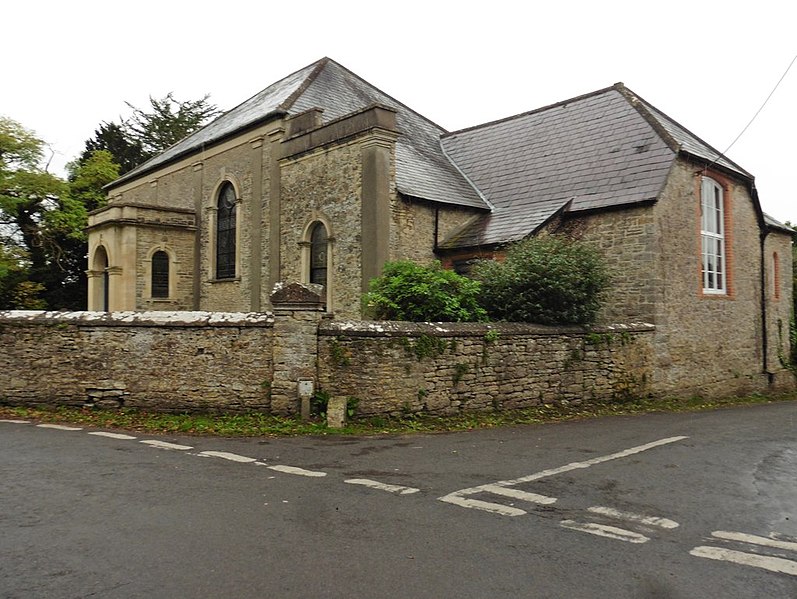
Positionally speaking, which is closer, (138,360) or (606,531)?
(606,531)

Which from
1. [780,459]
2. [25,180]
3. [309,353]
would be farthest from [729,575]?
[25,180]

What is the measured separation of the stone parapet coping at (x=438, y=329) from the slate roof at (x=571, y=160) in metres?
4.52

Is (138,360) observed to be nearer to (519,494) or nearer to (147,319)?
(147,319)

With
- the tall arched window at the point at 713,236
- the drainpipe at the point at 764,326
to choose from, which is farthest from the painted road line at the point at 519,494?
the drainpipe at the point at 764,326

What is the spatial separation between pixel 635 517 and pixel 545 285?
24.7 feet

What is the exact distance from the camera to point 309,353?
10.2 m

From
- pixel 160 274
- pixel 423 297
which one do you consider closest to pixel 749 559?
pixel 423 297

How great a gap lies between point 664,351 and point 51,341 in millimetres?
13837

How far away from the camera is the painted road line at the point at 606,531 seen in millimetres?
4847

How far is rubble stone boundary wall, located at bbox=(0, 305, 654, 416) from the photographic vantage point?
33.4 ft

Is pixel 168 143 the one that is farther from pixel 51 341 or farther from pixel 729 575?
pixel 729 575

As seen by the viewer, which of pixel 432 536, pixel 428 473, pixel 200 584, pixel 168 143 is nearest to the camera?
pixel 200 584

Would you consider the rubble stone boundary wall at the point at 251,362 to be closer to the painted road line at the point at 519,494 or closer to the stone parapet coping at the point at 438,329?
the stone parapet coping at the point at 438,329

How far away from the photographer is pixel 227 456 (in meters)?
7.80
